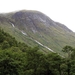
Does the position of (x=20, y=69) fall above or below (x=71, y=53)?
below

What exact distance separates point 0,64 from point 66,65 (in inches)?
907

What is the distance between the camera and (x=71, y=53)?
7706cm

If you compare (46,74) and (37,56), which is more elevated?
(37,56)

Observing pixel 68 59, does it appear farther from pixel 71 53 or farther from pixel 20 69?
pixel 20 69

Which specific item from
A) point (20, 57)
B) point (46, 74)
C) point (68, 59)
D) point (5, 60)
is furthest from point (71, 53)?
point (5, 60)

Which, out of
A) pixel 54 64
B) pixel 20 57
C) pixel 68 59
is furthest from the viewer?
pixel 20 57

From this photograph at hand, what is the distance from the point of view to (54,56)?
230 feet

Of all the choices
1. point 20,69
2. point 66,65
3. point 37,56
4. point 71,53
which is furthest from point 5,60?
point 71,53

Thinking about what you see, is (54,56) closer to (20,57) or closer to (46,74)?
(46,74)

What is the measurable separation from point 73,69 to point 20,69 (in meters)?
18.1

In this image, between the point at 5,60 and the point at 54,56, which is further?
the point at 54,56

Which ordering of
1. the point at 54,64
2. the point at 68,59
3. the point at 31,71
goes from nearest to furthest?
the point at 31,71 → the point at 54,64 → the point at 68,59

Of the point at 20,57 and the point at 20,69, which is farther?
the point at 20,57

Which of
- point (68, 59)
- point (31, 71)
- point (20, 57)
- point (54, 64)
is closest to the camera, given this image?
point (31, 71)
